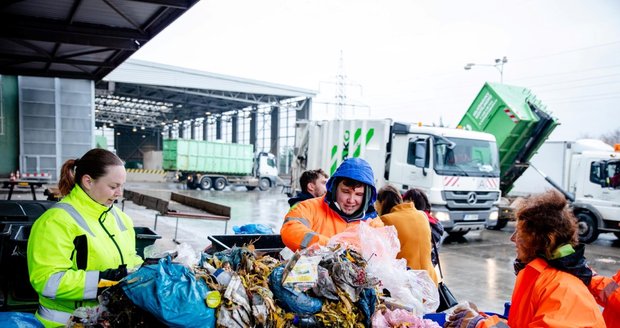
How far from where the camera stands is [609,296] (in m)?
2.34

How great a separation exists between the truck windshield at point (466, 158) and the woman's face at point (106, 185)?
7839 mm

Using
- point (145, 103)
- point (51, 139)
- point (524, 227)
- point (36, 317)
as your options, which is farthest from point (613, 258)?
point (145, 103)

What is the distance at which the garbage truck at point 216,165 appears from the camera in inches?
1037

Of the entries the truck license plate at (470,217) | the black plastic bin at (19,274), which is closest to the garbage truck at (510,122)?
the truck license plate at (470,217)

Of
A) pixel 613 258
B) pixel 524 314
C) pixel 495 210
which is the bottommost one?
pixel 613 258

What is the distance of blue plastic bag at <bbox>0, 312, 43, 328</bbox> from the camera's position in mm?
1901

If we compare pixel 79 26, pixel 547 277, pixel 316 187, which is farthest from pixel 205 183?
pixel 547 277

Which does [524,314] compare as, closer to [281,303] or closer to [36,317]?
[281,303]

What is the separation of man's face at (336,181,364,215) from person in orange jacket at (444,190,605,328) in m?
0.90

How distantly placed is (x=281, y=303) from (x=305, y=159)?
10906 mm

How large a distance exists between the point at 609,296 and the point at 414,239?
156 centimetres

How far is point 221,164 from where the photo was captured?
2719 cm

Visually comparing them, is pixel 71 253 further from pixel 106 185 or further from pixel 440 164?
pixel 440 164

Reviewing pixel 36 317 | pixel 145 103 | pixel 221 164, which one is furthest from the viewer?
pixel 145 103
